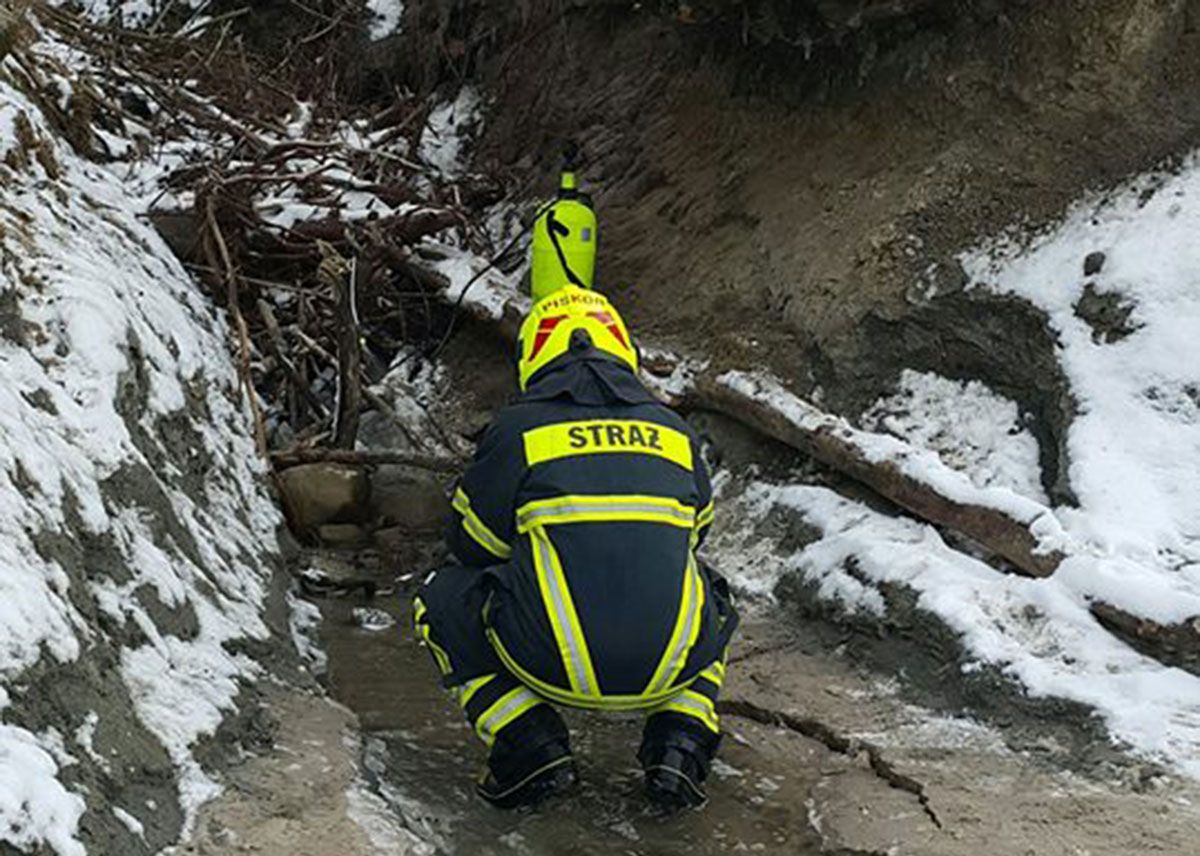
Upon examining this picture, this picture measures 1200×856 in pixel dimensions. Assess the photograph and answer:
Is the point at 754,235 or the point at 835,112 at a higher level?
the point at 835,112

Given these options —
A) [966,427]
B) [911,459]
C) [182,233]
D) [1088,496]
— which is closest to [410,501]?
[182,233]

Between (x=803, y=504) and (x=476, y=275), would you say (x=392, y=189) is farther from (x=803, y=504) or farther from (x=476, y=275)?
(x=803, y=504)

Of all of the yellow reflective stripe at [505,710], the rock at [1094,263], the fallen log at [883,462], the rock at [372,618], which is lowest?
the rock at [372,618]

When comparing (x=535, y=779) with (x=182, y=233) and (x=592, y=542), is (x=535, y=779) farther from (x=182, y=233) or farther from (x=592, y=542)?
(x=182, y=233)

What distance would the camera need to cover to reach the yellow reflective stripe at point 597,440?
387cm

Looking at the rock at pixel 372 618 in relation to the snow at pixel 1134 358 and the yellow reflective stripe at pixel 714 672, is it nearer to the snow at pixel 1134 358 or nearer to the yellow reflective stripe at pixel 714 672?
the yellow reflective stripe at pixel 714 672

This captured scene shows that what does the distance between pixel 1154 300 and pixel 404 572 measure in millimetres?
3550

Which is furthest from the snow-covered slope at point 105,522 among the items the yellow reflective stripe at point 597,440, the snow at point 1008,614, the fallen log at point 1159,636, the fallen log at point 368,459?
the fallen log at point 1159,636

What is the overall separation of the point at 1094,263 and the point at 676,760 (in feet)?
10.4

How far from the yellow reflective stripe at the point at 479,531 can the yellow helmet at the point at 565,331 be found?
1.64 ft

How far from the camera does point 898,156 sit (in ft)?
21.8

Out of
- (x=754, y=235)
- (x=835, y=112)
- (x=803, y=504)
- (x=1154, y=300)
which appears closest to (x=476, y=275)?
(x=754, y=235)

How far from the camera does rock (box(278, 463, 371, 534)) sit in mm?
6402

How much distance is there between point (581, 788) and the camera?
13.5 feet
